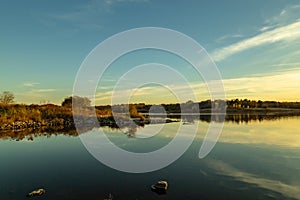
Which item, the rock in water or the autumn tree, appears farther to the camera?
the autumn tree

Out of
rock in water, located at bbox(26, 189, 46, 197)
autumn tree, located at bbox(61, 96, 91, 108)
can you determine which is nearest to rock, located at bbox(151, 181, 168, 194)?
rock in water, located at bbox(26, 189, 46, 197)

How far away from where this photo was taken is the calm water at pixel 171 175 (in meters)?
11.1

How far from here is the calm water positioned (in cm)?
1106

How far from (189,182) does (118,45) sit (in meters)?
13.8

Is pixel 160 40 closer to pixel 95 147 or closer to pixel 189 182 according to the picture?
pixel 95 147

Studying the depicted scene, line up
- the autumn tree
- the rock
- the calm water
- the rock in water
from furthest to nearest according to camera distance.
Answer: the autumn tree, the rock, the calm water, the rock in water

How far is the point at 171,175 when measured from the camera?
13.9 meters

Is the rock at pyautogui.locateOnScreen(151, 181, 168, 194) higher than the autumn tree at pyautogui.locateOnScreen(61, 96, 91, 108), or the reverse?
the autumn tree at pyautogui.locateOnScreen(61, 96, 91, 108)

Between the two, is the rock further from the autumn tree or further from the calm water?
the autumn tree

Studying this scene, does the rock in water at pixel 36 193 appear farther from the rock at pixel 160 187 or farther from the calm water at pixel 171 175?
the rock at pixel 160 187

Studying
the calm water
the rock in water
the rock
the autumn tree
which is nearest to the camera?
the rock in water

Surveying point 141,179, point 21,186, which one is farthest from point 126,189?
point 21,186

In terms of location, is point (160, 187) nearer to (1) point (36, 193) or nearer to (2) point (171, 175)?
(2) point (171, 175)

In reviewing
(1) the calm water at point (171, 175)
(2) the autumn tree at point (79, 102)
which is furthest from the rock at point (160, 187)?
(2) the autumn tree at point (79, 102)
